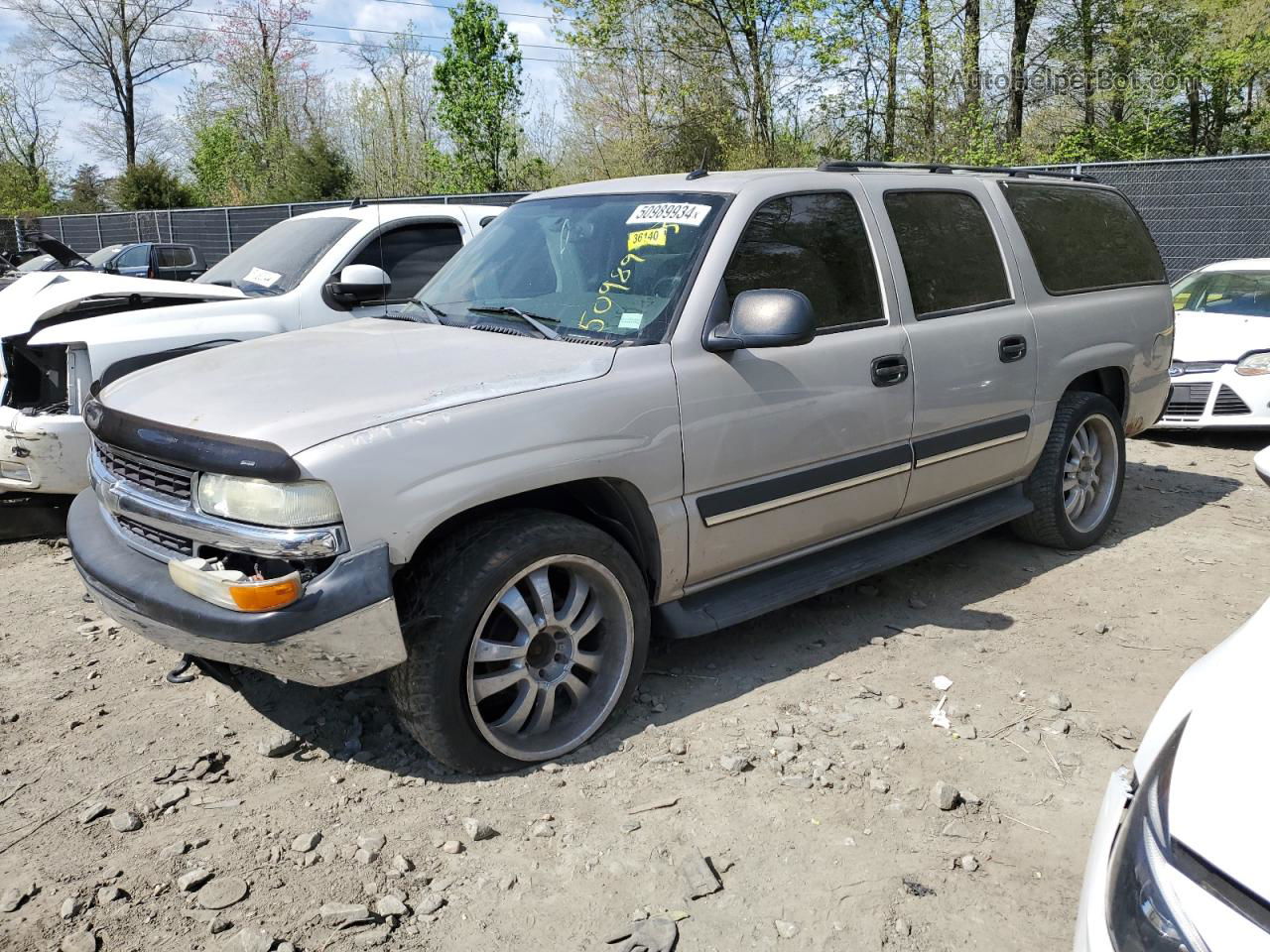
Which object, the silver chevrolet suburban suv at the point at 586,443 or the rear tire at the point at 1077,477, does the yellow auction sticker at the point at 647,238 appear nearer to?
the silver chevrolet suburban suv at the point at 586,443

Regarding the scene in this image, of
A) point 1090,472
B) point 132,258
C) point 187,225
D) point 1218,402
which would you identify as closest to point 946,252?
point 1090,472

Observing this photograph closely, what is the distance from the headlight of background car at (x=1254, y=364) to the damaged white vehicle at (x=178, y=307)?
18.8 feet

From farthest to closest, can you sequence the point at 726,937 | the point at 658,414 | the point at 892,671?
the point at 892,671 → the point at 658,414 → the point at 726,937

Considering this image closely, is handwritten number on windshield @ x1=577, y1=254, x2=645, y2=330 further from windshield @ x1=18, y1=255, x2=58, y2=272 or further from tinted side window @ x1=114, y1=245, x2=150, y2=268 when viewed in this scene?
windshield @ x1=18, y1=255, x2=58, y2=272

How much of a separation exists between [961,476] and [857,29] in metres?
17.3

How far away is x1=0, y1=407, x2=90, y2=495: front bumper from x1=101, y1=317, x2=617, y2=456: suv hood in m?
1.76

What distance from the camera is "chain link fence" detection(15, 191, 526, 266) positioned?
67.4 feet

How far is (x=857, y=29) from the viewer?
19.6 m

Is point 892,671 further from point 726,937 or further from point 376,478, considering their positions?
point 376,478

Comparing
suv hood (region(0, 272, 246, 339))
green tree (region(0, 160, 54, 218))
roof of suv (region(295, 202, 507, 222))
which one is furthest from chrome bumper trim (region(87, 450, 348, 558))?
green tree (region(0, 160, 54, 218))

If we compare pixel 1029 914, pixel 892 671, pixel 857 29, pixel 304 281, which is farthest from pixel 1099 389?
pixel 857 29

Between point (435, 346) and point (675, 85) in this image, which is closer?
point (435, 346)

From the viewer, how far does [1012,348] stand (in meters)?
4.75

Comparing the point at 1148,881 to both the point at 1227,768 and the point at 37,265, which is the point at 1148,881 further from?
the point at 37,265
